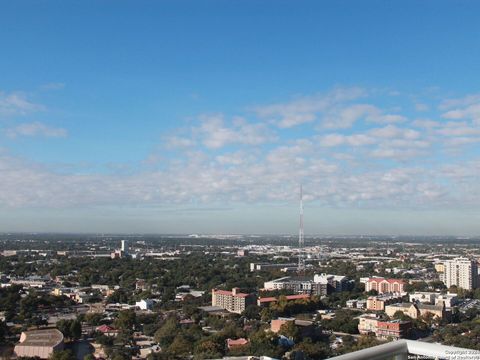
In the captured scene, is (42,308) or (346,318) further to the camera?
(42,308)

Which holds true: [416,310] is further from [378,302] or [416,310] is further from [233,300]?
[233,300]

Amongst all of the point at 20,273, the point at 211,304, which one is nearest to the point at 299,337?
the point at 211,304

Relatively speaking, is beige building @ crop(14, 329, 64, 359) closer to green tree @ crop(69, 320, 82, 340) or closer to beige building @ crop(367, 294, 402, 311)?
green tree @ crop(69, 320, 82, 340)

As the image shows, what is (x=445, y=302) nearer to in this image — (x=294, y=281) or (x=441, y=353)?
(x=294, y=281)

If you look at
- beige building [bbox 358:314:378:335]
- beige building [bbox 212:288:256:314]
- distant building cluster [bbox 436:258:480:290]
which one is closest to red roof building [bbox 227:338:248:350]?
beige building [bbox 358:314:378:335]

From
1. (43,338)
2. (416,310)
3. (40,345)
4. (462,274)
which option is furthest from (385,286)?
(40,345)

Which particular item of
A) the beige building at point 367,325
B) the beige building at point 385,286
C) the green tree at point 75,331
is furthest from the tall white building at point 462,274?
the green tree at point 75,331
